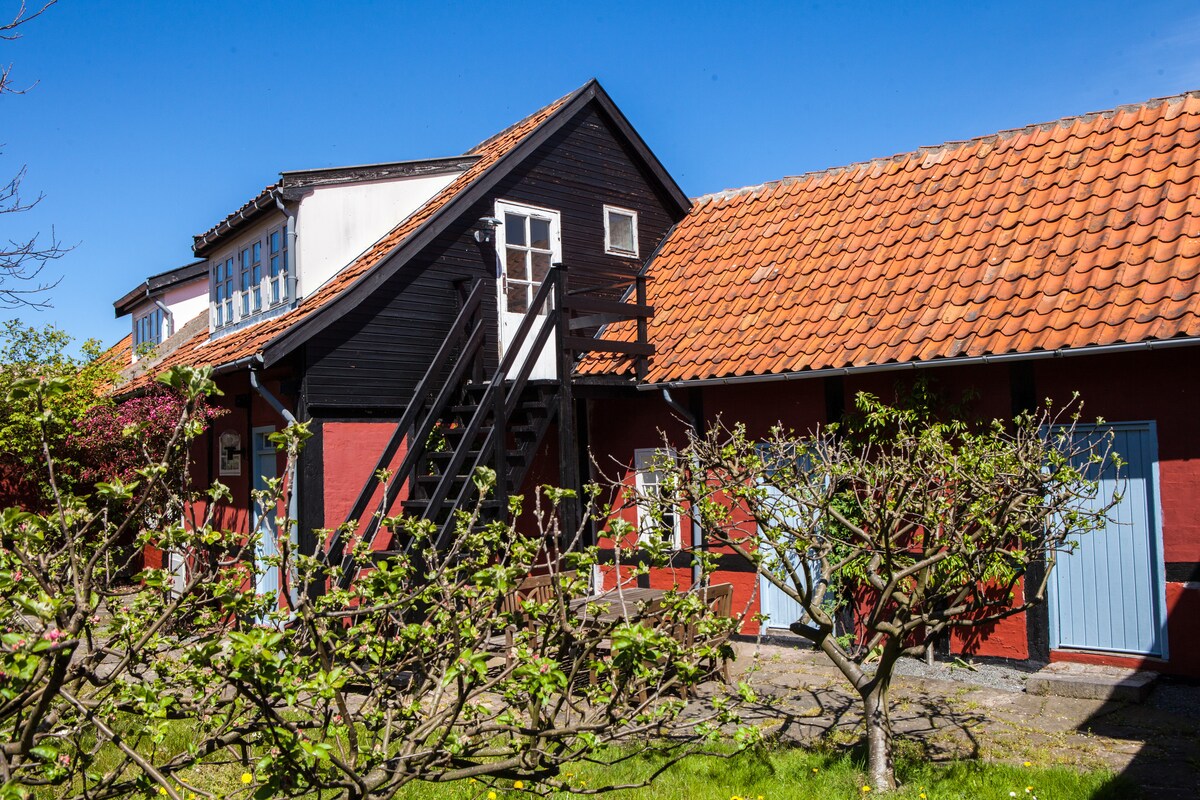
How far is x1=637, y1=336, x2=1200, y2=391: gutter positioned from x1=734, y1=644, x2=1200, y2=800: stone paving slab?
256 cm

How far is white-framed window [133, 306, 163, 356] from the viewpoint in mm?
18547

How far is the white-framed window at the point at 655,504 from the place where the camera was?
3.28m

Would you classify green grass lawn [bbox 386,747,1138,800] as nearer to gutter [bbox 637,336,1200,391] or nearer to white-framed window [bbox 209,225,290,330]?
gutter [bbox 637,336,1200,391]

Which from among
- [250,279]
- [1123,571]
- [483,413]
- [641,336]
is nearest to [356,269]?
[250,279]

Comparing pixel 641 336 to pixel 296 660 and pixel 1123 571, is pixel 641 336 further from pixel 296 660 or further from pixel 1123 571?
pixel 296 660

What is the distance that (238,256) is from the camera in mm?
12297

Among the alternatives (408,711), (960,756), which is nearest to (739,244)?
(960,756)

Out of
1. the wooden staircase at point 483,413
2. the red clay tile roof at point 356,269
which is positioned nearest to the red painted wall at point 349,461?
the wooden staircase at point 483,413

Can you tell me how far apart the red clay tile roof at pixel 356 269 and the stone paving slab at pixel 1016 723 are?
5746 mm

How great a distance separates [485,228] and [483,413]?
8.82 ft

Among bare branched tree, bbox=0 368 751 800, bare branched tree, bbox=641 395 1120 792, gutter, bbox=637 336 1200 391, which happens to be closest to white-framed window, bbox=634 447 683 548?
bare branched tree, bbox=641 395 1120 792

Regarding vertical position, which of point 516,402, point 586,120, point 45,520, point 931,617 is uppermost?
point 586,120

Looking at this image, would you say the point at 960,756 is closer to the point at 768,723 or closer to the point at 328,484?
the point at 768,723

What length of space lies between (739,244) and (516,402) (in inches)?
160
